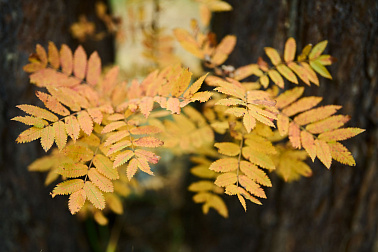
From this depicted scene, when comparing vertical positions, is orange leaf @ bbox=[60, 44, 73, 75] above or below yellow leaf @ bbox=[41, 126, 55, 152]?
above

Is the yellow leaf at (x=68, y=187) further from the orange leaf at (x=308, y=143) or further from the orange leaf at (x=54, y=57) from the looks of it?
the orange leaf at (x=308, y=143)

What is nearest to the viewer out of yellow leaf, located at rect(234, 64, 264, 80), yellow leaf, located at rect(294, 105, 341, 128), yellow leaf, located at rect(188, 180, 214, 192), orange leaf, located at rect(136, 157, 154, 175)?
orange leaf, located at rect(136, 157, 154, 175)

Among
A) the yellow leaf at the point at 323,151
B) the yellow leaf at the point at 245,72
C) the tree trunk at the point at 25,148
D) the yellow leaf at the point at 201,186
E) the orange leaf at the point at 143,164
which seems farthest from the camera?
the tree trunk at the point at 25,148

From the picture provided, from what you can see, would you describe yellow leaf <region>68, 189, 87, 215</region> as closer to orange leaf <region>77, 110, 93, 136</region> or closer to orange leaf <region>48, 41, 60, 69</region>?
orange leaf <region>77, 110, 93, 136</region>

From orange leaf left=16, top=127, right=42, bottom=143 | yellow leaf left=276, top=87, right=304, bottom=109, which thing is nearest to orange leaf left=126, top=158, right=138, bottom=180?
orange leaf left=16, top=127, right=42, bottom=143

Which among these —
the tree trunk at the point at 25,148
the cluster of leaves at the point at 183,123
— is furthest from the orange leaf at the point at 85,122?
the tree trunk at the point at 25,148

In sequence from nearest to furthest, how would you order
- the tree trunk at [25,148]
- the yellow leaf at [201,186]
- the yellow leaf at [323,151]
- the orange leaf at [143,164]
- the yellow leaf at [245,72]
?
Result: 1. the orange leaf at [143,164]
2. the yellow leaf at [323,151]
3. the yellow leaf at [245,72]
4. the yellow leaf at [201,186]
5. the tree trunk at [25,148]

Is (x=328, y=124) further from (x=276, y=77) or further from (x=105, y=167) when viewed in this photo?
(x=105, y=167)
